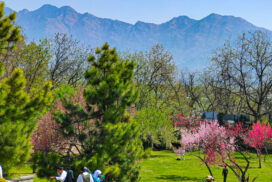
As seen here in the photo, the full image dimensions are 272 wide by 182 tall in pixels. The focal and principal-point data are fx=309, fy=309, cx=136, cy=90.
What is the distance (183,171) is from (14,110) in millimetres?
19288

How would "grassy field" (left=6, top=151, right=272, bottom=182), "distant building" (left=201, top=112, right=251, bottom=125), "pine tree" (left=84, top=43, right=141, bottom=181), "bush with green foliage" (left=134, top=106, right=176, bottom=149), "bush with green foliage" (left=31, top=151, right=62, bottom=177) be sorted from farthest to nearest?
"distant building" (left=201, top=112, right=251, bottom=125) → "bush with green foliage" (left=134, top=106, right=176, bottom=149) → "grassy field" (left=6, top=151, right=272, bottom=182) → "pine tree" (left=84, top=43, right=141, bottom=181) → "bush with green foliage" (left=31, top=151, right=62, bottom=177)

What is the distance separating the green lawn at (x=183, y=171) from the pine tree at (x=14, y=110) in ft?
37.7

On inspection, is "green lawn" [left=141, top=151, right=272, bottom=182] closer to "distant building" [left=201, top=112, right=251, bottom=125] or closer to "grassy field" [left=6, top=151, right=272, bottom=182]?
"grassy field" [left=6, top=151, right=272, bottom=182]

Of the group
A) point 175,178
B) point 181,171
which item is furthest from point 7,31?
point 181,171

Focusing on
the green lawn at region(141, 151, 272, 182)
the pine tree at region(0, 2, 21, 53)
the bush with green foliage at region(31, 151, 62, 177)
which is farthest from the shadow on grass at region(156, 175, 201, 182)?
the pine tree at region(0, 2, 21, 53)

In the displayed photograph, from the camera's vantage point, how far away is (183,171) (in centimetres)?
3103

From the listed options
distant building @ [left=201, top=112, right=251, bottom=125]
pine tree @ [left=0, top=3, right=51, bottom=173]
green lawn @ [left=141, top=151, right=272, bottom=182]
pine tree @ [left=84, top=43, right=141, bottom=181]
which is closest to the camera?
pine tree @ [left=0, top=3, right=51, bottom=173]

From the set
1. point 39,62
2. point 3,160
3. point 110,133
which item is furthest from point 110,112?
point 39,62

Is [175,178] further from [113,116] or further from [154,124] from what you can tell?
[154,124]

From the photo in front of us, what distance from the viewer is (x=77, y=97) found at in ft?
63.0

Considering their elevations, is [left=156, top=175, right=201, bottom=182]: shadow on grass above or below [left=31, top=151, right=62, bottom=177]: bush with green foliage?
below

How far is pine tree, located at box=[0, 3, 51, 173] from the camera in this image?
1554cm

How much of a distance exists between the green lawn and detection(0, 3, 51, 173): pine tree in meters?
11.5

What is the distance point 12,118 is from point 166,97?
48081 mm
